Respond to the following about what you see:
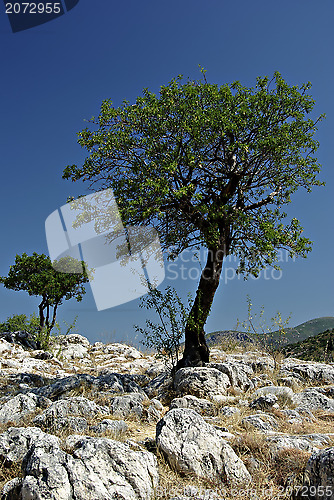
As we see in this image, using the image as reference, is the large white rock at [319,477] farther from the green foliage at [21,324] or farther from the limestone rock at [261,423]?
the green foliage at [21,324]

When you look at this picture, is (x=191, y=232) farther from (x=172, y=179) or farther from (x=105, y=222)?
(x=105, y=222)

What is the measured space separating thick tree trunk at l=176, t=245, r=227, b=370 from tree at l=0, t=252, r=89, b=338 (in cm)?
1313

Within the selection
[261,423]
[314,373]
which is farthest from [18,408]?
[314,373]

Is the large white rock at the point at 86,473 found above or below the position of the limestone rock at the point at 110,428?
below

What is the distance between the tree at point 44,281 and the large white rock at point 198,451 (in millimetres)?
18596

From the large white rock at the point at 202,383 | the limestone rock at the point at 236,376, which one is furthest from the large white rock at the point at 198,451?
the limestone rock at the point at 236,376

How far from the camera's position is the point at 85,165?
1206 cm

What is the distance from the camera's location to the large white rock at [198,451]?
493cm

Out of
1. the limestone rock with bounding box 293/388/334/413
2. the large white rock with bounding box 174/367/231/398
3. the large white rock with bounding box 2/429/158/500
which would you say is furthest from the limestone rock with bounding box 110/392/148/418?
the limestone rock with bounding box 293/388/334/413

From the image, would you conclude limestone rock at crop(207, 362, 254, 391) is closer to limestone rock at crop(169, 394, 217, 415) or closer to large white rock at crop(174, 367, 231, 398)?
large white rock at crop(174, 367, 231, 398)

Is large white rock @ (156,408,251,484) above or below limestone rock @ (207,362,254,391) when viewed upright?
below

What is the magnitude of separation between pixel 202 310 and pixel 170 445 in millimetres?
6872

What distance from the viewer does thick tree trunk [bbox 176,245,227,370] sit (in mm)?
11797

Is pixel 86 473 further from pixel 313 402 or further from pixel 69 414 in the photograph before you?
pixel 313 402
